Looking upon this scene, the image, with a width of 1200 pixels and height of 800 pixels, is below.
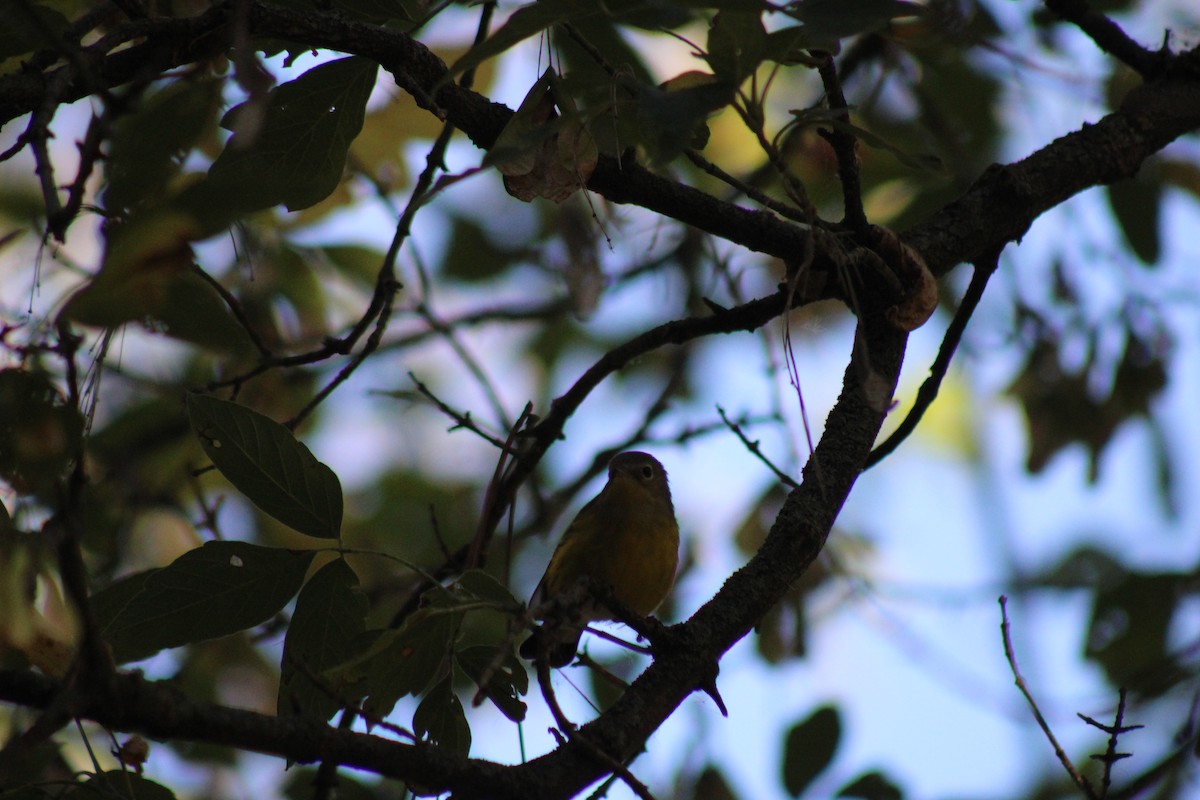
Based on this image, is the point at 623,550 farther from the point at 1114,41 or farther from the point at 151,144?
the point at 151,144

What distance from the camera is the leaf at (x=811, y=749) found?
3.07 meters

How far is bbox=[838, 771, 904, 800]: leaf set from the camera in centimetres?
302

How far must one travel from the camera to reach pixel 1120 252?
423 cm

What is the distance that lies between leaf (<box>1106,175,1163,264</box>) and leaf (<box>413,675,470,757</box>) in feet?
9.83

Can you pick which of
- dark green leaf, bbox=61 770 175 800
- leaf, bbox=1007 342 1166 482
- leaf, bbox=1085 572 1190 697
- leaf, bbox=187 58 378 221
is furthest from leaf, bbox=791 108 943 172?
leaf, bbox=1007 342 1166 482

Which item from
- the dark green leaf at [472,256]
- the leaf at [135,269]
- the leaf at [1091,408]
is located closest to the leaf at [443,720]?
the leaf at [135,269]

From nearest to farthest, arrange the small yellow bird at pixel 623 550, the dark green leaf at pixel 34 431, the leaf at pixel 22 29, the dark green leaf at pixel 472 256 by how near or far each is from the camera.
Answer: the dark green leaf at pixel 34 431
the leaf at pixel 22 29
the small yellow bird at pixel 623 550
the dark green leaf at pixel 472 256

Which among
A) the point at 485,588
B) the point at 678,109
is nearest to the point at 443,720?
the point at 485,588

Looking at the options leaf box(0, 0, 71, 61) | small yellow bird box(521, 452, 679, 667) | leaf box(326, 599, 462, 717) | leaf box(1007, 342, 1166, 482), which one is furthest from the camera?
small yellow bird box(521, 452, 679, 667)

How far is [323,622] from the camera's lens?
6.52 feet

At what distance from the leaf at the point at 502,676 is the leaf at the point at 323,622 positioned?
8.1 inches

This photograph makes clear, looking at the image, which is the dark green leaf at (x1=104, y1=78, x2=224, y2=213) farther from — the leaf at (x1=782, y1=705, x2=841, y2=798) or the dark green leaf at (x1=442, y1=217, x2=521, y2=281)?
the dark green leaf at (x1=442, y1=217, x2=521, y2=281)

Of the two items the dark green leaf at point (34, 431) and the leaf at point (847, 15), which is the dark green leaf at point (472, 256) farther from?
the leaf at point (847, 15)

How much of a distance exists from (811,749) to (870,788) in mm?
181
